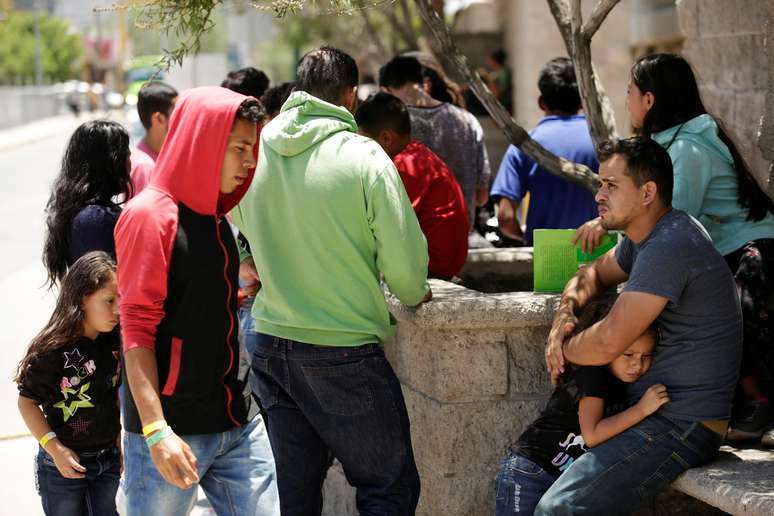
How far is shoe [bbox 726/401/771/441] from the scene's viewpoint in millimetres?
4023

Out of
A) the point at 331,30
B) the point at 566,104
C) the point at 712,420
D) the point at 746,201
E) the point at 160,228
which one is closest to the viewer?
the point at 160,228

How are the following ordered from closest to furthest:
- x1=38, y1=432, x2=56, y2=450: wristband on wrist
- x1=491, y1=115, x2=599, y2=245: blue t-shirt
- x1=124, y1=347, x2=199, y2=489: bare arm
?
x1=124, y1=347, x2=199, y2=489: bare arm → x1=38, y1=432, x2=56, y2=450: wristband on wrist → x1=491, y1=115, x2=599, y2=245: blue t-shirt

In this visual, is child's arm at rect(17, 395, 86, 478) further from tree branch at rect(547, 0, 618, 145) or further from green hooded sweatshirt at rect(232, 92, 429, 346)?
tree branch at rect(547, 0, 618, 145)

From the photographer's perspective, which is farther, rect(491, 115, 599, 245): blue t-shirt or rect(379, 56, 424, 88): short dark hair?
rect(379, 56, 424, 88): short dark hair

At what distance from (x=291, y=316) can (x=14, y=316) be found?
286 inches

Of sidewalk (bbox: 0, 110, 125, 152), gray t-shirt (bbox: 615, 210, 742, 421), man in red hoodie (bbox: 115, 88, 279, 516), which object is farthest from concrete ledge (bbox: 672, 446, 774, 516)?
sidewalk (bbox: 0, 110, 125, 152)

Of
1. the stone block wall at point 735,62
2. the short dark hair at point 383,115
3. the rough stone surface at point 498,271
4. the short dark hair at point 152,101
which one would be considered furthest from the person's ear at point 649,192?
the short dark hair at point 152,101

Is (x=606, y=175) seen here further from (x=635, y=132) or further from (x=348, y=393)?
(x=348, y=393)

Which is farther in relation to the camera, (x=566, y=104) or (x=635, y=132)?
(x=566, y=104)

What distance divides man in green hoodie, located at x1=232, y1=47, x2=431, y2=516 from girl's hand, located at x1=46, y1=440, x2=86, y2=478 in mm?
725

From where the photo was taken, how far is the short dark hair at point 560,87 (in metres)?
6.02

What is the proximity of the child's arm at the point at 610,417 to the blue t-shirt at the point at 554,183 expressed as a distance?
6.95 feet

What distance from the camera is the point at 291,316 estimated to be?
3.80m

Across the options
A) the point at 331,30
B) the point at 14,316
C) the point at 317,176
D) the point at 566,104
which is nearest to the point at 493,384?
the point at 317,176
